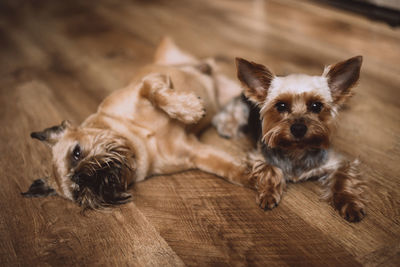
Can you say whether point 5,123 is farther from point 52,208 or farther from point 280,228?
point 280,228

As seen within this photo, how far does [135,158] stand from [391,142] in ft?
5.51

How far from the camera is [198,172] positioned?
2.19 meters

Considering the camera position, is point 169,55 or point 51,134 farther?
point 169,55

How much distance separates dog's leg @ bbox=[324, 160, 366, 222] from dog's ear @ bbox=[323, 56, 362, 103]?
42 centimetres

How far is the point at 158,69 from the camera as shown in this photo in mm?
2506

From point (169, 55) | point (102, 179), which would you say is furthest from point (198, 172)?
point (169, 55)

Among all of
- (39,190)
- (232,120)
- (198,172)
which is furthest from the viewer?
(232,120)

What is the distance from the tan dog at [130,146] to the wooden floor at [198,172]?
4.5 inches

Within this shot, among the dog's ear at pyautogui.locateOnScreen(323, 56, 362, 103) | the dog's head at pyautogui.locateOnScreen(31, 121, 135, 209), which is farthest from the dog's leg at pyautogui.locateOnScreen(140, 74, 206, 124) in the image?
the dog's ear at pyautogui.locateOnScreen(323, 56, 362, 103)

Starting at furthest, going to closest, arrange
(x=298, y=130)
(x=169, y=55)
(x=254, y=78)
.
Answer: (x=169, y=55) < (x=254, y=78) < (x=298, y=130)

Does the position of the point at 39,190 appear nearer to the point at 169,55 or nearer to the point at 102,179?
the point at 102,179

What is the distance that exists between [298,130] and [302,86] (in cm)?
28

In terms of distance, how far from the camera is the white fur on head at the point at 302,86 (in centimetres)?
179

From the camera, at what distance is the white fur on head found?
1787 mm
